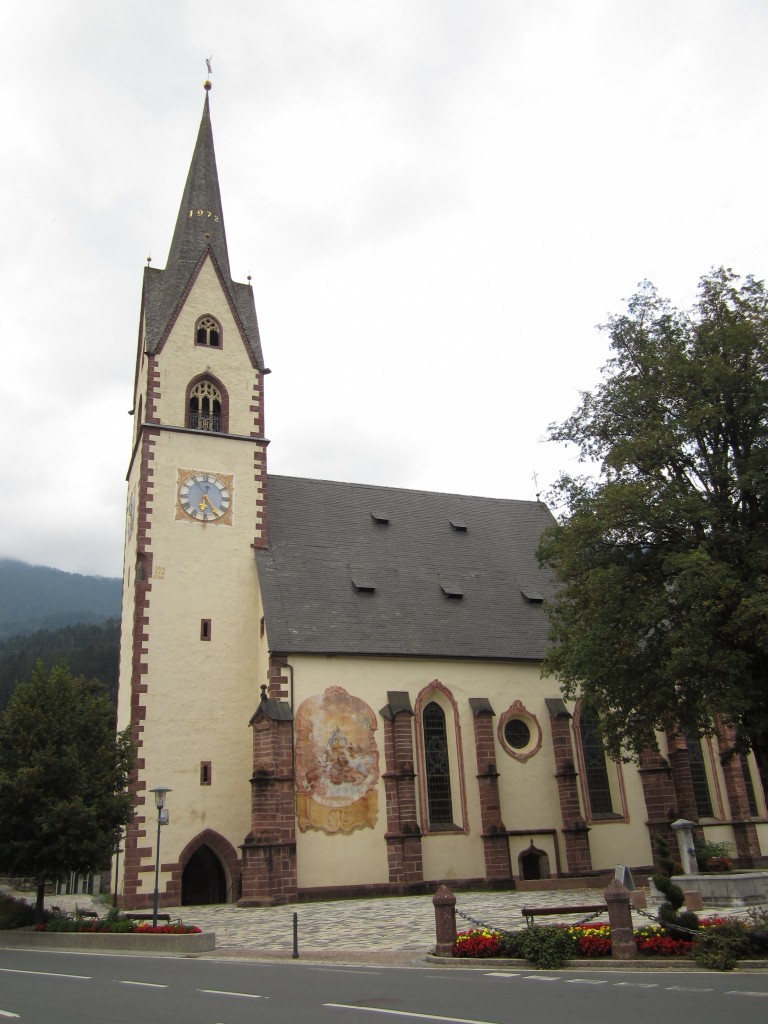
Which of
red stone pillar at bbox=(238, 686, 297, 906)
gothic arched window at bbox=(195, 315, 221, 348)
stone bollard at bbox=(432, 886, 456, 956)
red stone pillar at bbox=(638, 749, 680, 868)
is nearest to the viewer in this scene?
stone bollard at bbox=(432, 886, 456, 956)

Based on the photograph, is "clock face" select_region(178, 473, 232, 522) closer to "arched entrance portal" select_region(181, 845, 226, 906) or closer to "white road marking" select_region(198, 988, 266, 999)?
"arched entrance portal" select_region(181, 845, 226, 906)

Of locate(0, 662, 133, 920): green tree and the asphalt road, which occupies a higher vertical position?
locate(0, 662, 133, 920): green tree

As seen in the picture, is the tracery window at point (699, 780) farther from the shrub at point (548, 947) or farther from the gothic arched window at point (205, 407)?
the gothic arched window at point (205, 407)

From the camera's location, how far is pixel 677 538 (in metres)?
21.7

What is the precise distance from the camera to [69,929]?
20266 millimetres

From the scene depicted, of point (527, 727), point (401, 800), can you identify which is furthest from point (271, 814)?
point (527, 727)

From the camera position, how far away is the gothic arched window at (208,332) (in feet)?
109

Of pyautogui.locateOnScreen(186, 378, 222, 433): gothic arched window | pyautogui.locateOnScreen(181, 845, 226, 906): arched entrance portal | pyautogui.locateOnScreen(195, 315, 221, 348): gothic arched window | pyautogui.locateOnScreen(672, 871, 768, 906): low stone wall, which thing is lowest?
pyautogui.locateOnScreen(672, 871, 768, 906): low stone wall

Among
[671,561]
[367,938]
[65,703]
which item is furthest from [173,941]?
[671,561]

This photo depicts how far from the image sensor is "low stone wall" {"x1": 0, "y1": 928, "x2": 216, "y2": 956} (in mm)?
16953

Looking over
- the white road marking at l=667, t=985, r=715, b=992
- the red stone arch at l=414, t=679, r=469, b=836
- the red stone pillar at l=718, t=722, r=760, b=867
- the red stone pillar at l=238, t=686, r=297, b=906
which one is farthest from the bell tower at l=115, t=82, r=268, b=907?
the white road marking at l=667, t=985, r=715, b=992

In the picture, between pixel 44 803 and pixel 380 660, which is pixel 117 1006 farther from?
pixel 380 660

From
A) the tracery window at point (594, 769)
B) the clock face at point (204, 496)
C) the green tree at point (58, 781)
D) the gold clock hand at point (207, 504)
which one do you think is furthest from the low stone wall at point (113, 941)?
the tracery window at point (594, 769)

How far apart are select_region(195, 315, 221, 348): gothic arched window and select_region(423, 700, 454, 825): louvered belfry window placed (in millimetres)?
15244
